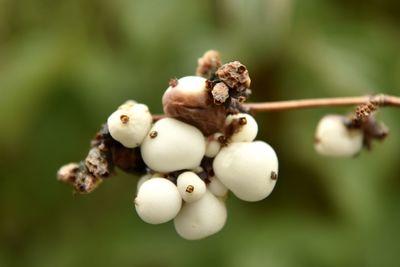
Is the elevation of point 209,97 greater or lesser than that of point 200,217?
greater

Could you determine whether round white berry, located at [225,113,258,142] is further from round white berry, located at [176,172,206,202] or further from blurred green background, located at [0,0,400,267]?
blurred green background, located at [0,0,400,267]

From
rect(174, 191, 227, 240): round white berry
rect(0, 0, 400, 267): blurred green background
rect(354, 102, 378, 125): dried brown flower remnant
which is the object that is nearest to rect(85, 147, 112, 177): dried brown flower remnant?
rect(174, 191, 227, 240): round white berry

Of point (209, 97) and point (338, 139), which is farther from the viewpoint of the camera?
point (338, 139)

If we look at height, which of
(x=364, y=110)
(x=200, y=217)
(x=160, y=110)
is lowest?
(x=160, y=110)

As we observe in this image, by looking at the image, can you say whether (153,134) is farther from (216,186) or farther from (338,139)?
(338,139)

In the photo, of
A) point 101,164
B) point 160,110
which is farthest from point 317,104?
point 160,110

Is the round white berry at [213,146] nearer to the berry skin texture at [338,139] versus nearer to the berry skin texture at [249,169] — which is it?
the berry skin texture at [249,169]

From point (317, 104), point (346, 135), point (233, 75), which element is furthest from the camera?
point (346, 135)

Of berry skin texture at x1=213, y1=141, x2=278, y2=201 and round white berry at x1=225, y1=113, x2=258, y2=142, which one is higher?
round white berry at x1=225, y1=113, x2=258, y2=142
